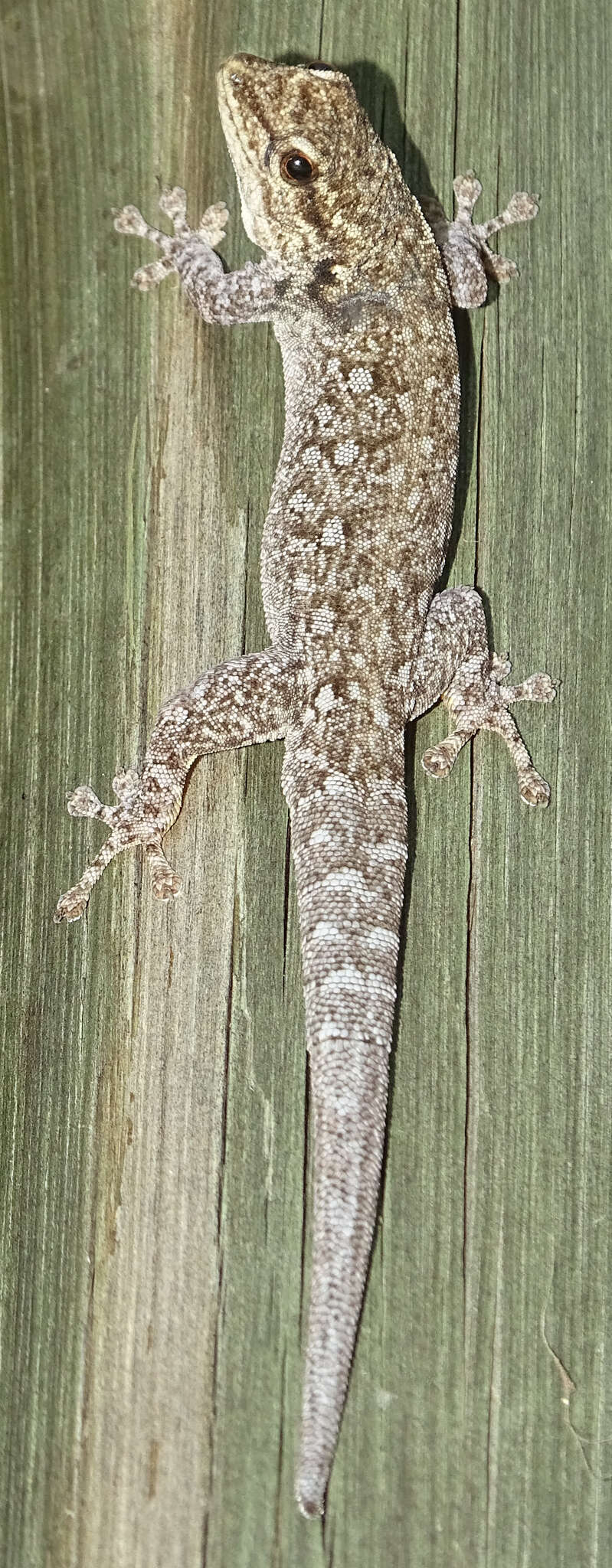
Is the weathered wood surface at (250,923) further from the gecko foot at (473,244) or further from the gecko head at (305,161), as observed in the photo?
the gecko head at (305,161)

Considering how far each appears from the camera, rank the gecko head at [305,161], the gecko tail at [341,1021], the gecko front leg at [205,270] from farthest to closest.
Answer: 1. the gecko front leg at [205,270]
2. the gecko head at [305,161]
3. the gecko tail at [341,1021]

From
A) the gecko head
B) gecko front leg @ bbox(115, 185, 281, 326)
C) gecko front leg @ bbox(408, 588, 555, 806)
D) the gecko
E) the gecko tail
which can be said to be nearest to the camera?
the gecko tail

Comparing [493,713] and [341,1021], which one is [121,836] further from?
[493,713]

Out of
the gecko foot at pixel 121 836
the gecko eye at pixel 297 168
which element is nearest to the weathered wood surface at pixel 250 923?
the gecko foot at pixel 121 836

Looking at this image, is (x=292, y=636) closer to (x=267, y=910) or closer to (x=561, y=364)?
(x=267, y=910)

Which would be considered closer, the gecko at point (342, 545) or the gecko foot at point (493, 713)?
the gecko at point (342, 545)

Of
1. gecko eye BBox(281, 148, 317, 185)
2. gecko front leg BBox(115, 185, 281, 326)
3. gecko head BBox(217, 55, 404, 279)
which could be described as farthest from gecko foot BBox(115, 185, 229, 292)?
gecko eye BBox(281, 148, 317, 185)

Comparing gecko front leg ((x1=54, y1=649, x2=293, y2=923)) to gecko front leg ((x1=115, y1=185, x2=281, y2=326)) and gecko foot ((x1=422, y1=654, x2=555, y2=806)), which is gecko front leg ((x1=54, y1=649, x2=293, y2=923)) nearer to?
gecko foot ((x1=422, y1=654, x2=555, y2=806))

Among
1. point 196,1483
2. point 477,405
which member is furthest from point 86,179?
point 196,1483

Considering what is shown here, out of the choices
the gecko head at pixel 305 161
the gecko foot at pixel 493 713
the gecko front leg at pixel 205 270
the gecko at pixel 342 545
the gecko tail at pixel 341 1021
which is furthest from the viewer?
the gecko front leg at pixel 205 270
